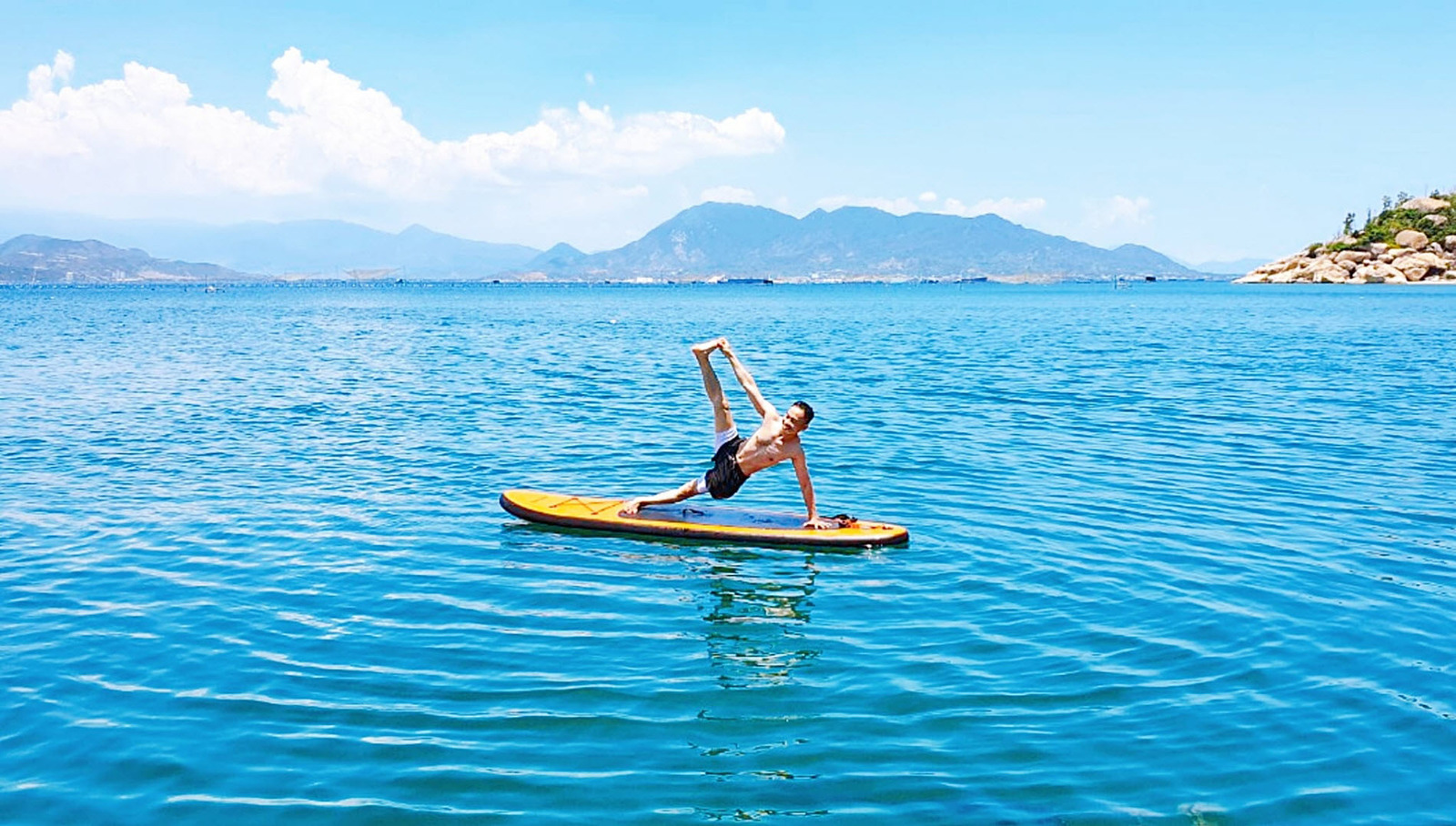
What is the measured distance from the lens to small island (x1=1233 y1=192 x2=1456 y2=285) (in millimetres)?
141125

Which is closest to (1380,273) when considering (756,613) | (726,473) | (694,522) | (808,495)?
(808,495)

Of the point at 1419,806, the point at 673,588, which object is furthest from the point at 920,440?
the point at 1419,806

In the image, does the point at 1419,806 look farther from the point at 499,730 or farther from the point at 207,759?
the point at 207,759

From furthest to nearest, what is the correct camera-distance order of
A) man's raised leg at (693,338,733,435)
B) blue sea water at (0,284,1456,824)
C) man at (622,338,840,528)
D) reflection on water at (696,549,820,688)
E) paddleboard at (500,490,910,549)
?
man's raised leg at (693,338,733,435) < man at (622,338,840,528) < paddleboard at (500,490,910,549) < reflection on water at (696,549,820,688) < blue sea water at (0,284,1456,824)

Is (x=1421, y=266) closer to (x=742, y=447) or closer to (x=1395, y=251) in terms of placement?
(x=1395, y=251)

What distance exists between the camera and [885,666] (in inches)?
394

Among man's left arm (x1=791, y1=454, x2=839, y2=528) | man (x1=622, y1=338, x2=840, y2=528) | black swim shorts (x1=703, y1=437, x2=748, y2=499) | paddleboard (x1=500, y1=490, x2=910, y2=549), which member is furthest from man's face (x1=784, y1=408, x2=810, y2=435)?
paddleboard (x1=500, y1=490, x2=910, y2=549)

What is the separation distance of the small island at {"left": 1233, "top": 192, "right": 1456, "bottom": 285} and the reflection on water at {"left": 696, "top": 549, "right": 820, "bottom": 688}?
156 metres

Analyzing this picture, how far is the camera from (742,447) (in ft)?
48.6

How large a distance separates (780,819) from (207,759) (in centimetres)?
449

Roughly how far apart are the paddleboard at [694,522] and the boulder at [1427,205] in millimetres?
176575

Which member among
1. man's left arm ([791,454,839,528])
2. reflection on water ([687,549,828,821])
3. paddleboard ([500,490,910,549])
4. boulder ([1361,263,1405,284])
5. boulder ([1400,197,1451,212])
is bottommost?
reflection on water ([687,549,828,821])

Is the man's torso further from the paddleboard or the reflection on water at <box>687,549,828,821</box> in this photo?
the reflection on water at <box>687,549,828,821</box>

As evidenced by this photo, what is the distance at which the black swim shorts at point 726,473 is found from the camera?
14844 millimetres
